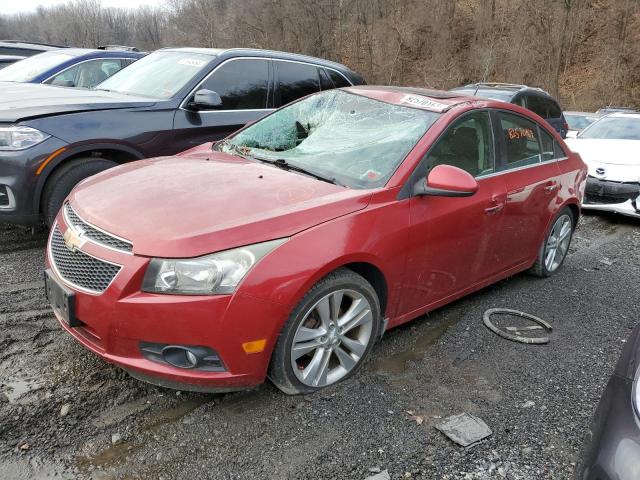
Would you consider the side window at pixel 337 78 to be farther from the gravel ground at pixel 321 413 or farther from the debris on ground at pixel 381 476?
the debris on ground at pixel 381 476

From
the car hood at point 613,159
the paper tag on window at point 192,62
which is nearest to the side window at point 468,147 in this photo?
the paper tag on window at point 192,62

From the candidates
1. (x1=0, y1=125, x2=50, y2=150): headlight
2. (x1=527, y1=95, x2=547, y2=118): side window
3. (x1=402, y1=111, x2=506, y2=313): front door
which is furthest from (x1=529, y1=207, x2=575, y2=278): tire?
(x1=527, y1=95, x2=547, y2=118): side window

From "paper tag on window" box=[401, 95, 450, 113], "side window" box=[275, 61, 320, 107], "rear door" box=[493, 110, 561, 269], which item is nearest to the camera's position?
"paper tag on window" box=[401, 95, 450, 113]

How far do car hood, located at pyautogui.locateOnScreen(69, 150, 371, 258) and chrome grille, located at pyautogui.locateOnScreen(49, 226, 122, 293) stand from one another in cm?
16

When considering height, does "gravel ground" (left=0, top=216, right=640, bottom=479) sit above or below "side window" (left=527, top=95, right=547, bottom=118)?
below

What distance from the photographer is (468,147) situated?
3.57 metres

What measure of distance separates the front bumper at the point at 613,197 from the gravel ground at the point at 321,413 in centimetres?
408

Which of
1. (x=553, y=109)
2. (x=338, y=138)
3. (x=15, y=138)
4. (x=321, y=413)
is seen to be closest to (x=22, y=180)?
(x=15, y=138)

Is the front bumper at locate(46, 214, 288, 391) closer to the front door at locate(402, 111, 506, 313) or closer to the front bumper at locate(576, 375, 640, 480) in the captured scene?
the front door at locate(402, 111, 506, 313)

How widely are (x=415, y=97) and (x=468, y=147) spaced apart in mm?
524

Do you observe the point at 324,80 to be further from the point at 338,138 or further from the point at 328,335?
the point at 328,335

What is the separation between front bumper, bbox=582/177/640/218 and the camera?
7.10 m

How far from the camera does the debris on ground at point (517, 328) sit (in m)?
3.61

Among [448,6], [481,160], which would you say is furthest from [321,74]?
[448,6]
